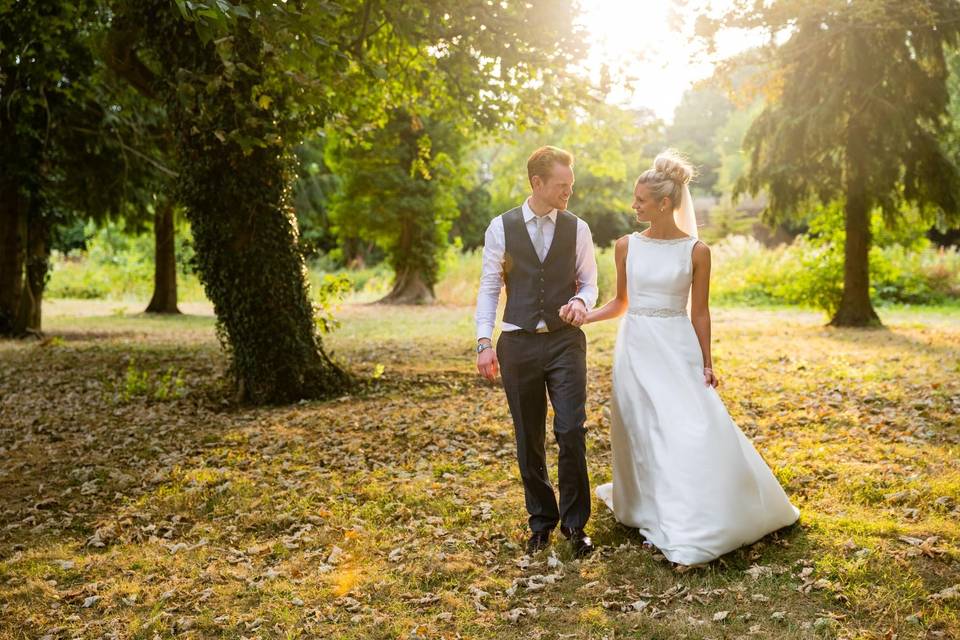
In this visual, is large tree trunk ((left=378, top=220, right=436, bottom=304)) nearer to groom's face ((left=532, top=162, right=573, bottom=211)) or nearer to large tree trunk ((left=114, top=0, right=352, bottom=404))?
large tree trunk ((left=114, top=0, right=352, bottom=404))

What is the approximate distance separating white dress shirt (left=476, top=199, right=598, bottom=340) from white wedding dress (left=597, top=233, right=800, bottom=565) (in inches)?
12.4

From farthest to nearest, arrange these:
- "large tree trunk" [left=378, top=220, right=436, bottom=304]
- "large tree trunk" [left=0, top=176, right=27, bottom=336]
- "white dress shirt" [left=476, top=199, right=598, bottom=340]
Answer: "large tree trunk" [left=378, top=220, right=436, bottom=304]
"large tree trunk" [left=0, top=176, right=27, bottom=336]
"white dress shirt" [left=476, top=199, right=598, bottom=340]

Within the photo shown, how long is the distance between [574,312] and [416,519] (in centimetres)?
227

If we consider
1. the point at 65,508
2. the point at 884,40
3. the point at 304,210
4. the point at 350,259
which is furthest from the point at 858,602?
the point at 350,259

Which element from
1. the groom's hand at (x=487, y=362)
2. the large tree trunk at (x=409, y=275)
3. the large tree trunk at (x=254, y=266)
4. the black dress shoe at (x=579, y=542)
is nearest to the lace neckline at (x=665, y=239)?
the groom's hand at (x=487, y=362)

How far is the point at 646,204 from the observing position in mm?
4723

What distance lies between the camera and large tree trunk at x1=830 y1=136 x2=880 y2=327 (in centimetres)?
1545

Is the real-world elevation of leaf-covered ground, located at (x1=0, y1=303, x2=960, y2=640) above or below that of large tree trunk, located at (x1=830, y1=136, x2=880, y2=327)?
below

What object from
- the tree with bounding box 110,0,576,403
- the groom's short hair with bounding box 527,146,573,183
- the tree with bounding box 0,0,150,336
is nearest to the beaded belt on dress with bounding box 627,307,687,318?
the groom's short hair with bounding box 527,146,573,183

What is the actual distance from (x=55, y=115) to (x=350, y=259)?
1086 inches

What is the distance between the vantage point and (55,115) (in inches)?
635

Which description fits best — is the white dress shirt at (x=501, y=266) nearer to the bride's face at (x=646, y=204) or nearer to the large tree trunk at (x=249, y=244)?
the bride's face at (x=646, y=204)

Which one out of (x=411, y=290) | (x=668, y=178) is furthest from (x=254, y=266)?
(x=411, y=290)

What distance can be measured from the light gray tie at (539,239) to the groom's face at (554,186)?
11 cm
